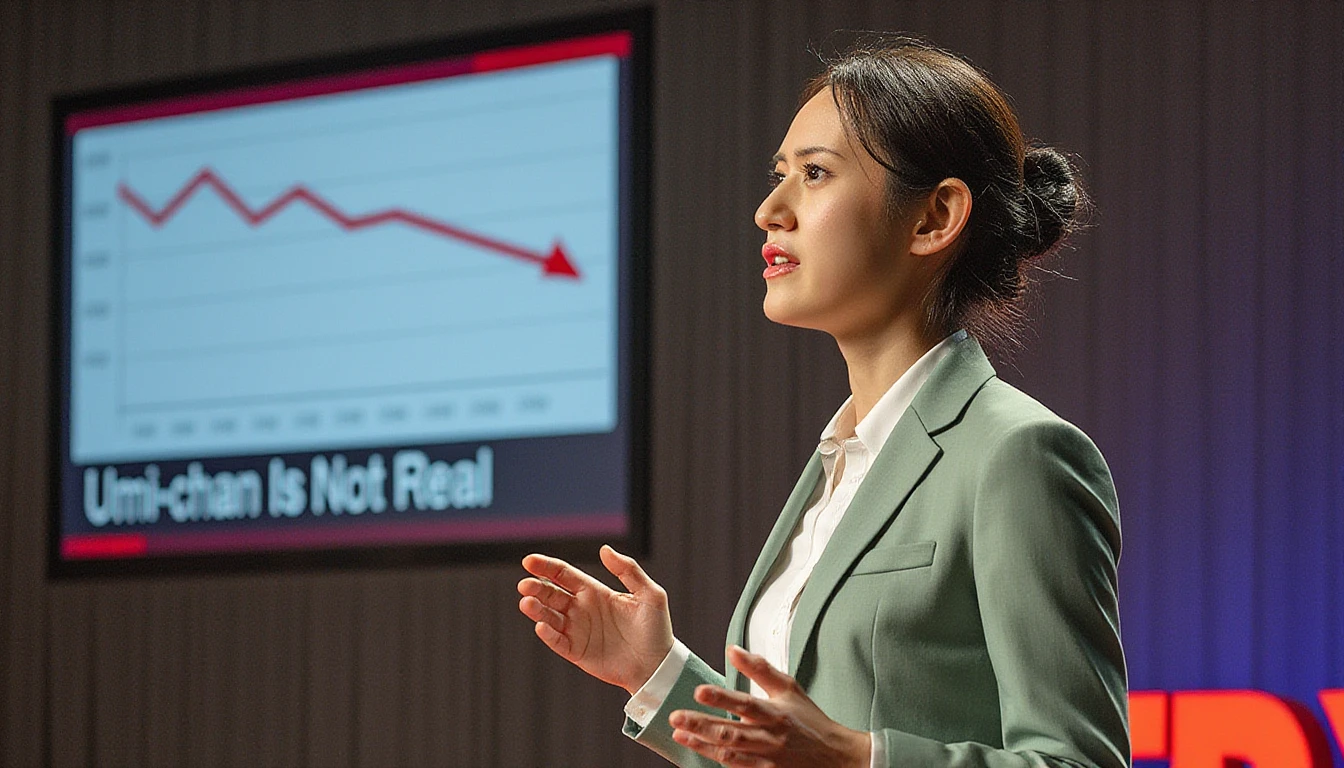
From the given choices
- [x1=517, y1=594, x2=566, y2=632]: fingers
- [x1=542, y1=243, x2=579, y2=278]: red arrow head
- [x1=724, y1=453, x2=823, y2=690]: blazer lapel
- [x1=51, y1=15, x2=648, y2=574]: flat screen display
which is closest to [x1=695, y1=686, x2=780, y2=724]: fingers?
[x1=724, y1=453, x2=823, y2=690]: blazer lapel

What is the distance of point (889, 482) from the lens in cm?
138

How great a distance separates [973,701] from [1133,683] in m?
2.57

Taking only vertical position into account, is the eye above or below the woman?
above

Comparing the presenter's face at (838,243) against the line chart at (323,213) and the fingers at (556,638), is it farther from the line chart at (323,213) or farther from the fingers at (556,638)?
the line chart at (323,213)

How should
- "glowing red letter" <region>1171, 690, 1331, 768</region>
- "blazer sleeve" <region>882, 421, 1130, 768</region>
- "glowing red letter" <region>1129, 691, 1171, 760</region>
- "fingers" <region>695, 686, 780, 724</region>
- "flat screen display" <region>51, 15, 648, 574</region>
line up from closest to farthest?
"fingers" <region>695, 686, 780, 724</region>
"blazer sleeve" <region>882, 421, 1130, 768</region>
"glowing red letter" <region>1171, 690, 1331, 768</region>
"glowing red letter" <region>1129, 691, 1171, 760</region>
"flat screen display" <region>51, 15, 648, 574</region>

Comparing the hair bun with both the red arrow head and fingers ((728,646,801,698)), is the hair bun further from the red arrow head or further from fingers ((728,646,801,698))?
the red arrow head

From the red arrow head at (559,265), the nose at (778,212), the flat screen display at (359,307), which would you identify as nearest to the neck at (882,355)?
the nose at (778,212)

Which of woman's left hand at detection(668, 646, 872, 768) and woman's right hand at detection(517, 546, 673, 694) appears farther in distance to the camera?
woman's right hand at detection(517, 546, 673, 694)

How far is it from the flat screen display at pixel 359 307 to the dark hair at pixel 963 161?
8.78 ft

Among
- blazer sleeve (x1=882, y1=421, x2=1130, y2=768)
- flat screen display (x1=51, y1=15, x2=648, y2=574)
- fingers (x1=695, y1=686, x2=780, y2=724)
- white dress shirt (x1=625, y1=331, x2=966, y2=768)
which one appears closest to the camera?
fingers (x1=695, y1=686, x2=780, y2=724)

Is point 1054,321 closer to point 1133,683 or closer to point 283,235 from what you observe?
point 1133,683

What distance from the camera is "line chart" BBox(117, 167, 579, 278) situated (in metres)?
4.34

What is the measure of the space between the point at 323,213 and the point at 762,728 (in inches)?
149

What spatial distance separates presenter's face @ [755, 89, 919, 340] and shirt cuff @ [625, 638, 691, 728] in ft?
1.12
